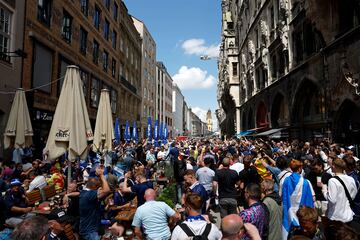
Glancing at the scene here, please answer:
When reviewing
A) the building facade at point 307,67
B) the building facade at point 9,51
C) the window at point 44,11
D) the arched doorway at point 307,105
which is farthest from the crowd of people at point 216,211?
the window at point 44,11

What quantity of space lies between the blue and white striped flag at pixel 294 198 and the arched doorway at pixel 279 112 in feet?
59.1

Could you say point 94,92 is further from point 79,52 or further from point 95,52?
point 79,52

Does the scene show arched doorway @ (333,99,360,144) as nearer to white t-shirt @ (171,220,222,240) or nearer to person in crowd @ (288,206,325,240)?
person in crowd @ (288,206,325,240)

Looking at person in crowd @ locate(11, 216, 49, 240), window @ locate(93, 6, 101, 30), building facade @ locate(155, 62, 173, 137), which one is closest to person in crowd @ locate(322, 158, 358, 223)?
person in crowd @ locate(11, 216, 49, 240)

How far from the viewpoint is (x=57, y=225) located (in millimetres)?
4086

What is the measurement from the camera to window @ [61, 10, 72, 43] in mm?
19203

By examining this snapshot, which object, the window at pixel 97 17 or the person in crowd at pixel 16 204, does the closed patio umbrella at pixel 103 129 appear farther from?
the window at pixel 97 17

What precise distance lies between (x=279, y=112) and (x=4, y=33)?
68.5ft

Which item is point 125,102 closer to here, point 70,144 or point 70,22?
point 70,22

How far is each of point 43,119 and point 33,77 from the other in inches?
100

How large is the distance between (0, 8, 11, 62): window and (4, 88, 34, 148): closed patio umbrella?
3228mm

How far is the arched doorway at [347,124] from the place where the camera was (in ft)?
42.7

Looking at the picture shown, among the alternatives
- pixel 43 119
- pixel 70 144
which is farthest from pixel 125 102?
pixel 70 144

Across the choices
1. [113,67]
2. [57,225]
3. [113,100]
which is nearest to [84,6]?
[113,67]
